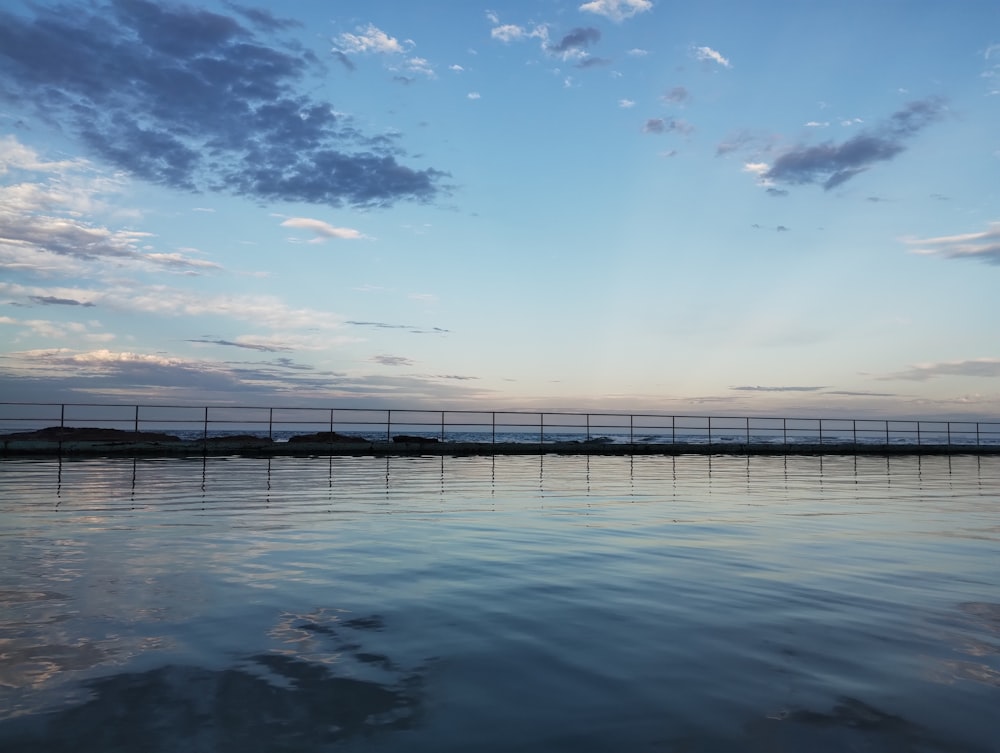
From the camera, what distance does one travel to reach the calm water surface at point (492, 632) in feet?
8.86

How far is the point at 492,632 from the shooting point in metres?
4.01

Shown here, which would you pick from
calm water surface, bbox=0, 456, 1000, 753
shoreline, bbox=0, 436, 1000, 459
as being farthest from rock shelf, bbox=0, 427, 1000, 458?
calm water surface, bbox=0, 456, 1000, 753

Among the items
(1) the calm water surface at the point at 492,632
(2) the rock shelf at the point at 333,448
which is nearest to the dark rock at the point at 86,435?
(2) the rock shelf at the point at 333,448

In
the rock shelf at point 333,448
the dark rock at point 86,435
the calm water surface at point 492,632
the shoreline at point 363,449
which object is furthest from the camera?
→ the dark rock at point 86,435

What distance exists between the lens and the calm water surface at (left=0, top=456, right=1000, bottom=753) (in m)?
2.70

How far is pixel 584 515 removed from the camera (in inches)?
374

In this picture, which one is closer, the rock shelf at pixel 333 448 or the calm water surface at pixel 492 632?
the calm water surface at pixel 492 632

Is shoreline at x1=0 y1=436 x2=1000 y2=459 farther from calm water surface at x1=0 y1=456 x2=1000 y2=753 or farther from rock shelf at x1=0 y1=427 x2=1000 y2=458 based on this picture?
calm water surface at x1=0 y1=456 x2=1000 y2=753

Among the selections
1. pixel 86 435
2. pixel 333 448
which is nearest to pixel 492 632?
pixel 333 448

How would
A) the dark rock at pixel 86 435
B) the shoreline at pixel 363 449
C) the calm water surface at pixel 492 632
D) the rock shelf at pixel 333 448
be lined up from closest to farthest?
the calm water surface at pixel 492 632, the shoreline at pixel 363 449, the rock shelf at pixel 333 448, the dark rock at pixel 86 435

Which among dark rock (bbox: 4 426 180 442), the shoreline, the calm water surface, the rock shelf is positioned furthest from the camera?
dark rock (bbox: 4 426 180 442)

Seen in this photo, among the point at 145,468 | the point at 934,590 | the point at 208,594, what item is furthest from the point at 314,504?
the point at 145,468

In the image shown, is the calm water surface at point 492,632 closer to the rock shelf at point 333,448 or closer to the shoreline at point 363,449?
the shoreline at point 363,449

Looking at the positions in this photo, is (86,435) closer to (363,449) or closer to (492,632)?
(363,449)
